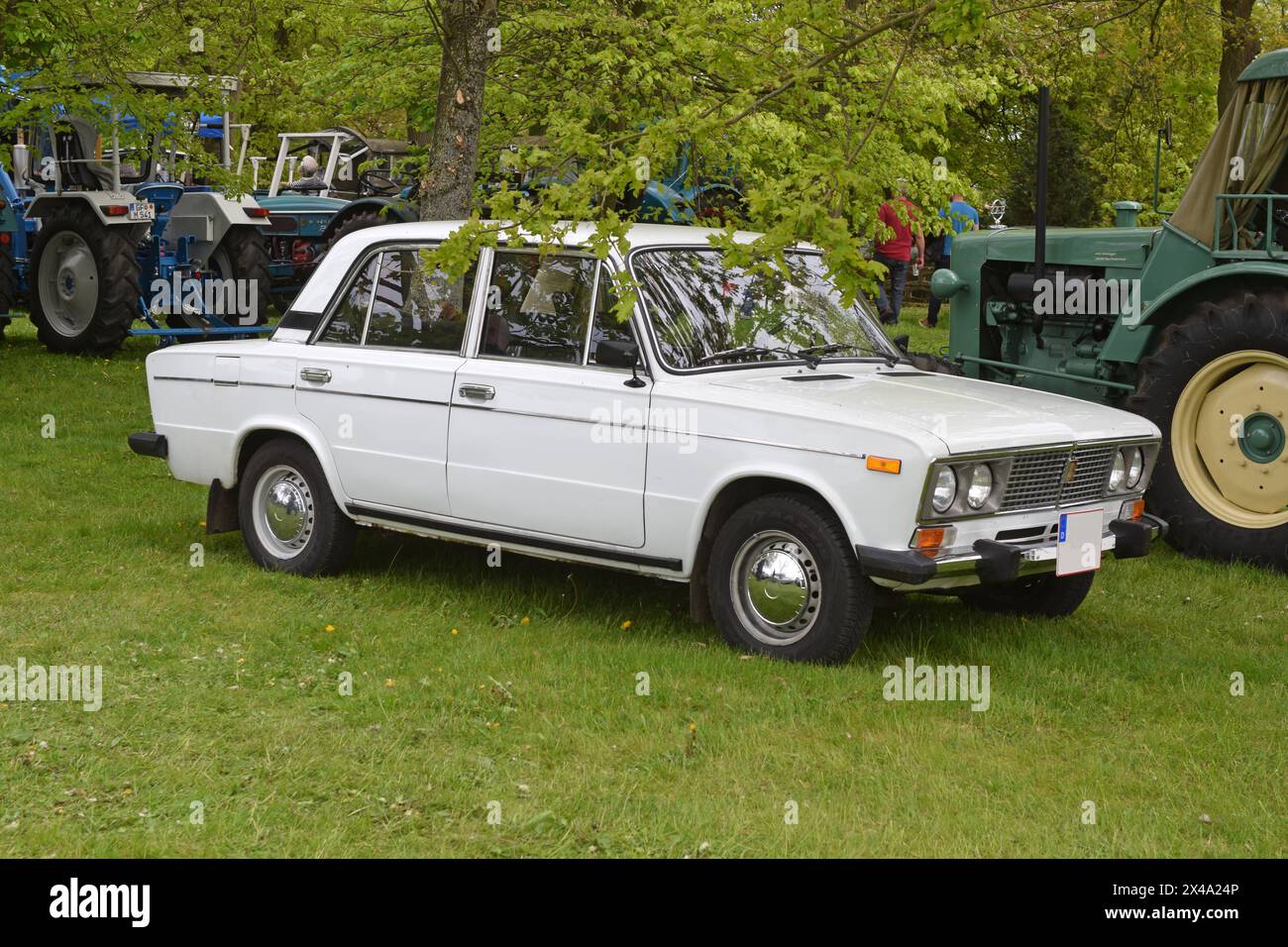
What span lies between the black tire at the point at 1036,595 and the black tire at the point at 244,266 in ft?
38.5

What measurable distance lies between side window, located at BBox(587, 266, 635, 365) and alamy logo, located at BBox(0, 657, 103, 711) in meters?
2.46

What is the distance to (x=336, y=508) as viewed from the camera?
786 centimetres

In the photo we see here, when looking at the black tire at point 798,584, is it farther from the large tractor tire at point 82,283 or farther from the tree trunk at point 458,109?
the large tractor tire at point 82,283

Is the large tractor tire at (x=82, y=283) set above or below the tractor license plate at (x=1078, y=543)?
above

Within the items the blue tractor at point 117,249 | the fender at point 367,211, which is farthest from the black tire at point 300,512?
the fender at point 367,211

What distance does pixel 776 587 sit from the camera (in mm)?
6441

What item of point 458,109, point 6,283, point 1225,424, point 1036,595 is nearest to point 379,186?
point 6,283

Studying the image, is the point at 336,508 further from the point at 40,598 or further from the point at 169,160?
the point at 169,160

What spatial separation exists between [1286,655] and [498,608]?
352 centimetres

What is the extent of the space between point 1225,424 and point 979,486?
3.07 m

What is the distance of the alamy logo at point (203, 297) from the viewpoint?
17234mm

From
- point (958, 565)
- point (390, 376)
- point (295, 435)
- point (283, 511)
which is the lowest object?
point (283, 511)

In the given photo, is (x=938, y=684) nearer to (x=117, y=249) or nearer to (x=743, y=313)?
(x=743, y=313)

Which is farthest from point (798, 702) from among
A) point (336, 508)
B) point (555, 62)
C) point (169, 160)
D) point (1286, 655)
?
point (169, 160)
